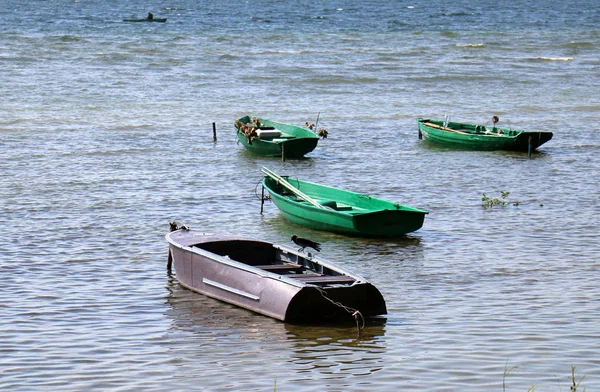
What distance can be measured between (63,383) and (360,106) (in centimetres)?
3560

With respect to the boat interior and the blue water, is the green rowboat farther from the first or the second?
the boat interior

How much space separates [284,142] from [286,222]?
9.52 meters

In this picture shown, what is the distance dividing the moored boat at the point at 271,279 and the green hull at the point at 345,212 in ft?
13.7

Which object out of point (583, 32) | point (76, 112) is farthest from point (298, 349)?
point (583, 32)

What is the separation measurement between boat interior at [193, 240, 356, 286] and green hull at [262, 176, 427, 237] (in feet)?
13.0

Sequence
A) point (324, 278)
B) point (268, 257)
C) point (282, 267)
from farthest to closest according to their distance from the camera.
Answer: point (268, 257)
point (282, 267)
point (324, 278)

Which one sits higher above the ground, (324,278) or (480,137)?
(324,278)

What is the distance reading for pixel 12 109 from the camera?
45625 mm

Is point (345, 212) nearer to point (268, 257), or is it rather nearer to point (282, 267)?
point (268, 257)

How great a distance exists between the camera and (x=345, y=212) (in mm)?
22688

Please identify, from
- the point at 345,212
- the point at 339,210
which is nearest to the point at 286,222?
the point at 339,210

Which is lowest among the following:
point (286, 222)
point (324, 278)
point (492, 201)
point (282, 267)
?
point (286, 222)

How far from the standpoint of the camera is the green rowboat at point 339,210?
878 inches

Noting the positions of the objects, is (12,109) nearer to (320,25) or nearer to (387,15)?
(320,25)
